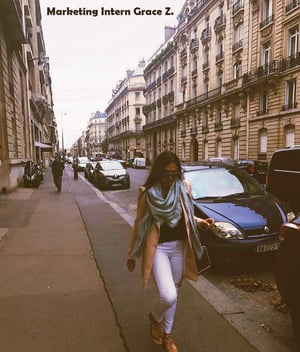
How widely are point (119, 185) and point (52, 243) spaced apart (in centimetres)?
1170

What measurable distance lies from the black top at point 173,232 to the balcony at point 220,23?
1373 inches

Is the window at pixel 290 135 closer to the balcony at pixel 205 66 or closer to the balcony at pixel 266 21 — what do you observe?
the balcony at pixel 266 21

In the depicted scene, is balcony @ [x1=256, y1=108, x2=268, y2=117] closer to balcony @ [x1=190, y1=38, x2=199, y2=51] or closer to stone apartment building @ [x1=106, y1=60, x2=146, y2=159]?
balcony @ [x1=190, y1=38, x2=199, y2=51]

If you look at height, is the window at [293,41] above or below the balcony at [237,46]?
below

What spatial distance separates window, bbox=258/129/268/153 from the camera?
92.1 feet

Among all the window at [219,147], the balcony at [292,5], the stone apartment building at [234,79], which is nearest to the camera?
the balcony at [292,5]

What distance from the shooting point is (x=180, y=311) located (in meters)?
3.60

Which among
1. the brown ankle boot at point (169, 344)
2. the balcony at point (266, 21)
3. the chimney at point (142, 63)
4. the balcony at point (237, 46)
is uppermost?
the chimney at point (142, 63)

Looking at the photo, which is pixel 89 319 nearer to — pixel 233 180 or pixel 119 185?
pixel 233 180

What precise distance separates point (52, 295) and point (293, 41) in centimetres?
2715

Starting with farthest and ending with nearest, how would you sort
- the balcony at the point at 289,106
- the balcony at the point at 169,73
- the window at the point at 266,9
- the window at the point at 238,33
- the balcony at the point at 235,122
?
the balcony at the point at 169,73 → the balcony at the point at 235,122 → the window at the point at 238,33 → the window at the point at 266,9 → the balcony at the point at 289,106

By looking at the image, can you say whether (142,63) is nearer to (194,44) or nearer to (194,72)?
(194,44)

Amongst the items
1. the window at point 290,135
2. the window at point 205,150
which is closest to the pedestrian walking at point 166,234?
the window at point 290,135

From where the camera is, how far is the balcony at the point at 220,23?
1306 inches
